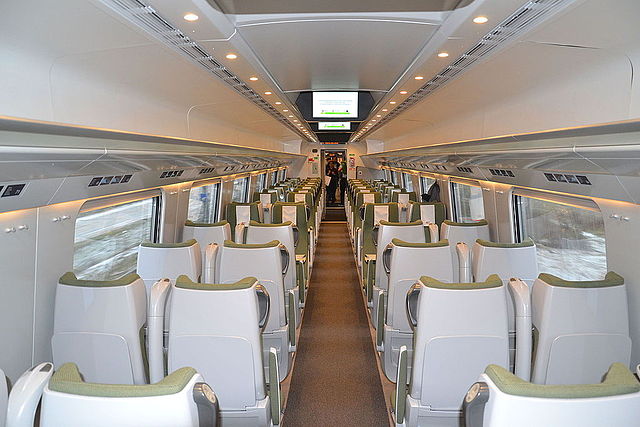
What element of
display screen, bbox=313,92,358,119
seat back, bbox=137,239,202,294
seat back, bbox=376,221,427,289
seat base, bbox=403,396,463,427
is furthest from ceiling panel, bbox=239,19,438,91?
seat base, bbox=403,396,463,427

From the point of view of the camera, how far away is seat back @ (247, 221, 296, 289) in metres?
7.28

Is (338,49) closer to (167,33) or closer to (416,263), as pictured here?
(167,33)

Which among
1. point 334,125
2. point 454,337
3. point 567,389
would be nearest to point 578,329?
point 454,337

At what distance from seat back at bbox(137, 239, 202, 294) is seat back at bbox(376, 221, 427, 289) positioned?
2.45 meters

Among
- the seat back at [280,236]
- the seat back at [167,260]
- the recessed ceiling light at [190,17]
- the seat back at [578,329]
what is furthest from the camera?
the seat back at [280,236]

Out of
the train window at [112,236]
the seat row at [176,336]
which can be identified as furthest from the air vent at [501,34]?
the train window at [112,236]

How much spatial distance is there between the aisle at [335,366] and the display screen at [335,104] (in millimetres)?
3193

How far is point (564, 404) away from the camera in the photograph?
6.45ft

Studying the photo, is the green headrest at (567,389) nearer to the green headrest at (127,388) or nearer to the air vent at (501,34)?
the green headrest at (127,388)

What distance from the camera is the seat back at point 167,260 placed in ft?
19.9

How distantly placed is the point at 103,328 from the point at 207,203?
30.4ft

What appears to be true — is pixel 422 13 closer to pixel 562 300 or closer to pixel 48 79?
pixel 562 300

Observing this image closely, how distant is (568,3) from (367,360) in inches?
184

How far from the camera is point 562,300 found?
388cm
